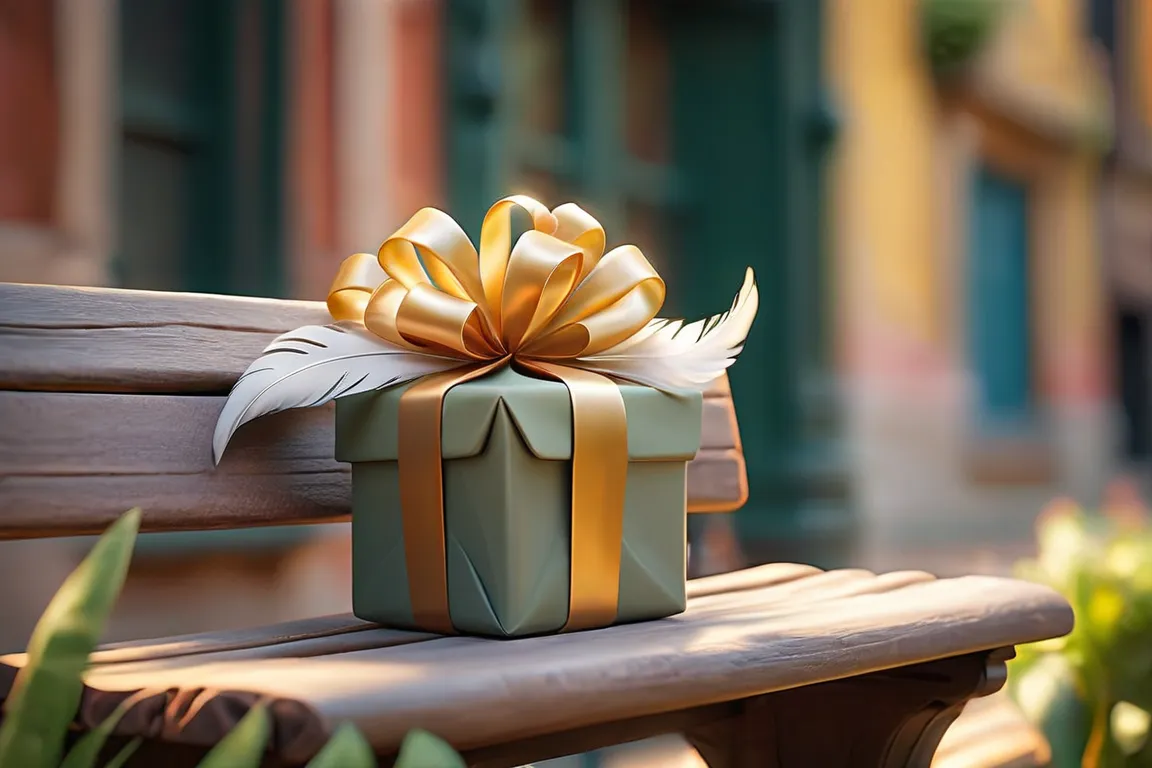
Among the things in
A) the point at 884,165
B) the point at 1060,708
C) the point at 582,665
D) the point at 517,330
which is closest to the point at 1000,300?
the point at 884,165

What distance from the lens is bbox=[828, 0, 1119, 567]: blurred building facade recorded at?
4.90 m

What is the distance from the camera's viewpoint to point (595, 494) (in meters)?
0.96

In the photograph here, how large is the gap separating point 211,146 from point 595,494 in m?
1.91

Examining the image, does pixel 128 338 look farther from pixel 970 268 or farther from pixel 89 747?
pixel 970 268

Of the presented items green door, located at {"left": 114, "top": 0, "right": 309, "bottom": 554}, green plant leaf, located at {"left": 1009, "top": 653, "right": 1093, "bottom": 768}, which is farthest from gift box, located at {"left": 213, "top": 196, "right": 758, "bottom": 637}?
green door, located at {"left": 114, "top": 0, "right": 309, "bottom": 554}

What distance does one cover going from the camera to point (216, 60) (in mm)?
2650

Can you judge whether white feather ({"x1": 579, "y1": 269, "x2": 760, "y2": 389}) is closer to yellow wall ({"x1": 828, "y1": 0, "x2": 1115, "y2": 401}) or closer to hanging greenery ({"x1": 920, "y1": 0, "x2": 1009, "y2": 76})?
yellow wall ({"x1": 828, "y1": 0, "x2": 1115, "y2": 401})

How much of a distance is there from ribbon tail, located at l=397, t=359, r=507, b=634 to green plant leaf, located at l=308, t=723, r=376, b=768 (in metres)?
0.30

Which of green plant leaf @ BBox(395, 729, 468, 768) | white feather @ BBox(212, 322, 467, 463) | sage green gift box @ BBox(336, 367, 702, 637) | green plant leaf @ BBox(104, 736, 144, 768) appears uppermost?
white feather @ BBox(212, 322, 467, 463)

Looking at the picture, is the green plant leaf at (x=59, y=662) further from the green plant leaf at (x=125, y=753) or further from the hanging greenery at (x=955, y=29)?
the hanging greenery at (x=955, y=29)

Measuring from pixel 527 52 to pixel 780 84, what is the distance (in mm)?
989

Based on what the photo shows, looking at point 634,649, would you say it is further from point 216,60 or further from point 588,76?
point 588,76

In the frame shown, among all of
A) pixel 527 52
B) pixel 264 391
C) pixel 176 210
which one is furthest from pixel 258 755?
pixel 527 52

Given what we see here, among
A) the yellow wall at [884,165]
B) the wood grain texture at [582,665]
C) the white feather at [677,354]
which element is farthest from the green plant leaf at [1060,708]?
the yellow wall at [884,165]
